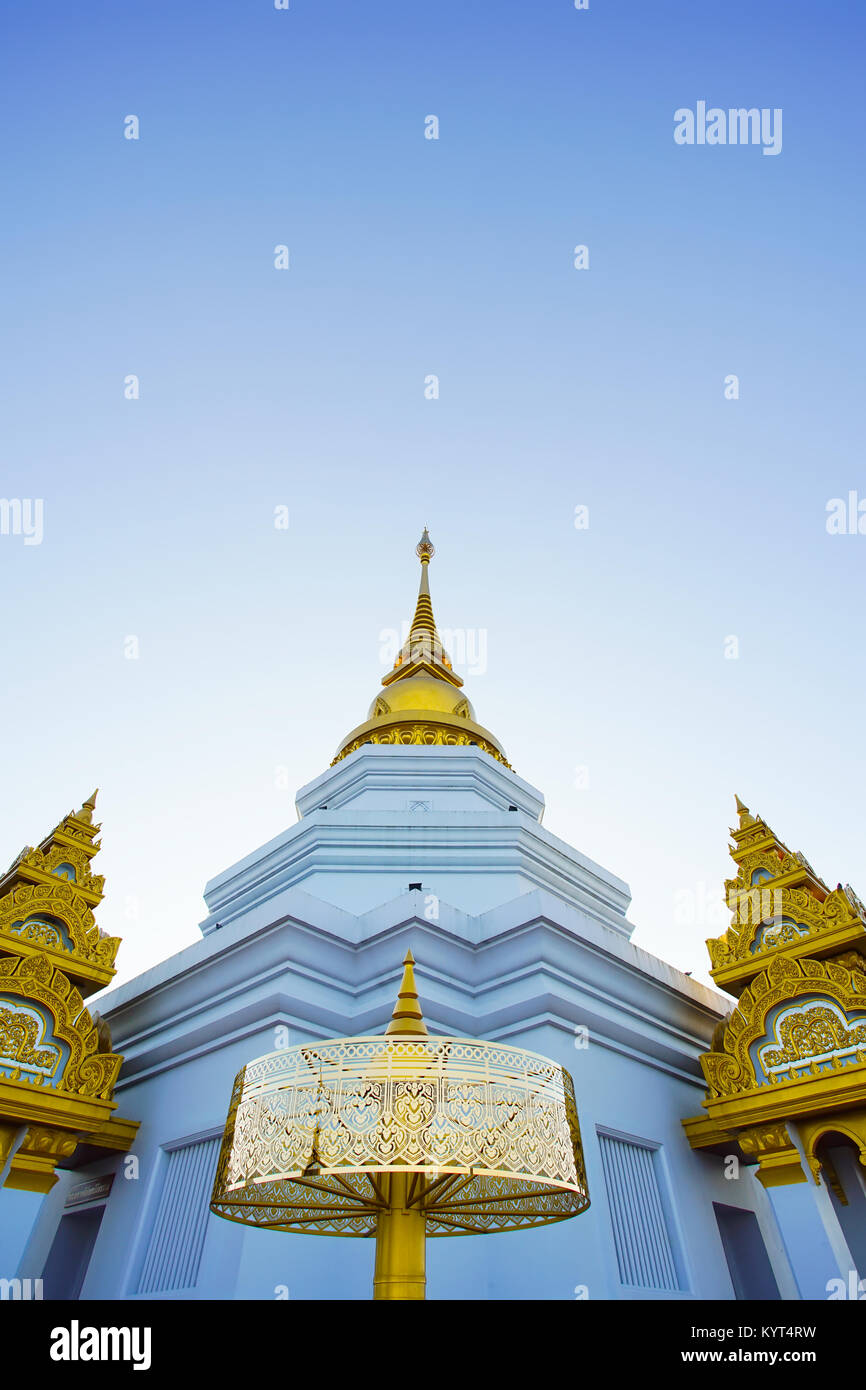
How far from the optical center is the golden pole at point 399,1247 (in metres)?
2.87

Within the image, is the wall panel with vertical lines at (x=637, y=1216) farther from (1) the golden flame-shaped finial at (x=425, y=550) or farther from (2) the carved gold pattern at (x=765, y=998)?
(1) the golden flame-shaped finial at (x=425, y=550)

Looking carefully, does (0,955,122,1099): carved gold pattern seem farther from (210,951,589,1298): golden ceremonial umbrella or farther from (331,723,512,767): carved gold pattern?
(331,723,512,767): carved gold pattern

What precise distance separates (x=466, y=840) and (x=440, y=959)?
3402mm

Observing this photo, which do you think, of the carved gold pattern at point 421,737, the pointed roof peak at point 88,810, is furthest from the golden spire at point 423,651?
the pointed roof peak at point 88,810

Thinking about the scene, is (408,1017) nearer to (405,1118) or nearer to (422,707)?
(405,1118)

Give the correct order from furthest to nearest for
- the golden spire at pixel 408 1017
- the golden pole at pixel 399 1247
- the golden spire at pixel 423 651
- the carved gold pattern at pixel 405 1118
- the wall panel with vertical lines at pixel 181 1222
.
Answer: the golden spire at pixel 423 651 → the wall panel with vertical lines at pixel 181 1222 → the golden spire at pixel 408 1017 → the golden pole at pixel 399 1247 → the carved gold pattern at pixel 405 1118

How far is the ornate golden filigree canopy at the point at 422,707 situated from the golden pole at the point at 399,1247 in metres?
12.3

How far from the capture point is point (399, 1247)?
2973 mm

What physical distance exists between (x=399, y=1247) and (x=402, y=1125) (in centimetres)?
58

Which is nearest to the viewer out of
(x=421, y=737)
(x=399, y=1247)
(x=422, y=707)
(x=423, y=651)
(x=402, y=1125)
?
(x=402, y=1125)

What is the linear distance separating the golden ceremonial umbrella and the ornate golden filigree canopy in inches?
479

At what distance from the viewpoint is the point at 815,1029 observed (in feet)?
24.3

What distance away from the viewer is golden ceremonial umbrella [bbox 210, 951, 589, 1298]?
2.75m

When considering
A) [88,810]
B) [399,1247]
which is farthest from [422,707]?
[399,1247]
